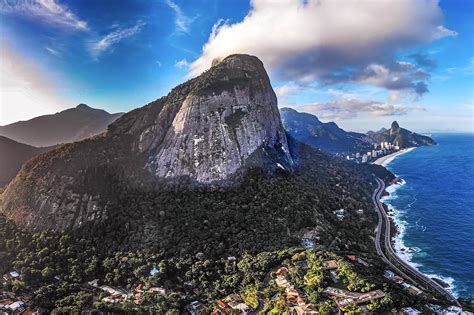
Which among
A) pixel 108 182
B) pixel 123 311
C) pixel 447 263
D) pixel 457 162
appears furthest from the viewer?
pixel 457 162

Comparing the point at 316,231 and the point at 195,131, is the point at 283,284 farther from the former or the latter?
the point at 195,131

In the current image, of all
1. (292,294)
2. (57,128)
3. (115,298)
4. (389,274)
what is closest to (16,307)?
(115,298)

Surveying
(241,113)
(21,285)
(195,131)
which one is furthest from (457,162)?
(21,285)

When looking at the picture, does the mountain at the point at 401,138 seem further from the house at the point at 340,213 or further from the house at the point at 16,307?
the house at the point at 16,307

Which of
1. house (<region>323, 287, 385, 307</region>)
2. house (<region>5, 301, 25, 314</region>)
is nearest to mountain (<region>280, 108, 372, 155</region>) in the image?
house (<region>323, 287, 385, 307</region>)

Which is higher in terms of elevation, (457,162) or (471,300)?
(457,162)

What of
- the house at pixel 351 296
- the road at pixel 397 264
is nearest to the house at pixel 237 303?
the house at pixel 351 296
